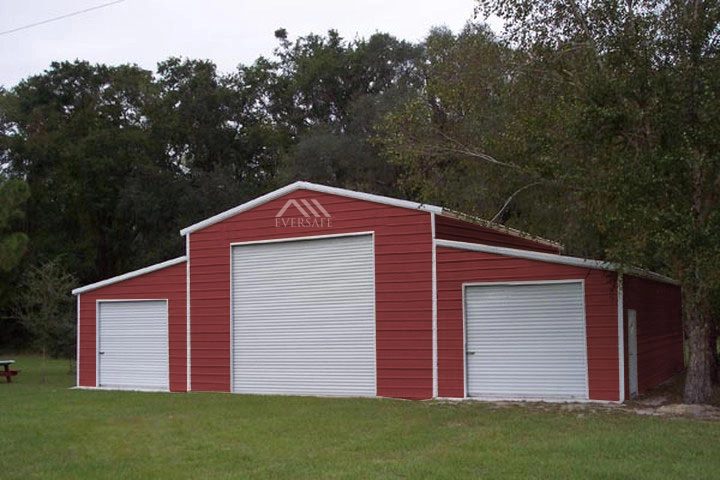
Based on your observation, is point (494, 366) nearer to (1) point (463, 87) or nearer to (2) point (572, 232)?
(2) point (572, 232)

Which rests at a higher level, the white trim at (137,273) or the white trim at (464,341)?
the white trim at (137,273)

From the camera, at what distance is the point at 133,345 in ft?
62.8

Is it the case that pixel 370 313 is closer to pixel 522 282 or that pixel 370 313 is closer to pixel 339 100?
pixel 522 282

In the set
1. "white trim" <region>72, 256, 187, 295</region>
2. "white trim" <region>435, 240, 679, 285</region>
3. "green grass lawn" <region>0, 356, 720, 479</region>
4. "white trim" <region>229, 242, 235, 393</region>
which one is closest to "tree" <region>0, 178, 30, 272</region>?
"white trim" <region>72, 256, 187, 295</region>

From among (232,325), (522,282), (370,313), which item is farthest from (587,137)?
(232,325)

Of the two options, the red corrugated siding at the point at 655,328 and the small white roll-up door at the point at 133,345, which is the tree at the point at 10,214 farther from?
the red corrugated siding at the point at 655,328

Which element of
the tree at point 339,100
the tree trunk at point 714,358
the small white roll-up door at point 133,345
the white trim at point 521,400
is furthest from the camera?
the tree at point 339,100

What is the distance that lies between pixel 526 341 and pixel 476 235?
11.1 ft

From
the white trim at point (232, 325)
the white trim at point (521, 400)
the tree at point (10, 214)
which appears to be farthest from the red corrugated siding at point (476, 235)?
the tree at point (10, 214)

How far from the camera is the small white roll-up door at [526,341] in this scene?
1420 centimetres

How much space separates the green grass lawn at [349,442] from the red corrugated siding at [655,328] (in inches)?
130

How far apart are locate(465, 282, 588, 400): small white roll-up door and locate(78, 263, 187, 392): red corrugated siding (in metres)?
6.82

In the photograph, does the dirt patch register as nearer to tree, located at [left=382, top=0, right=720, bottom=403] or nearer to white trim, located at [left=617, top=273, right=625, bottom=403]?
white trim, located at [left=617, top=273, right=625, bottom=403]

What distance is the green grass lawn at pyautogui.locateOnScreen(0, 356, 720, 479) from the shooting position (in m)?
8.52
